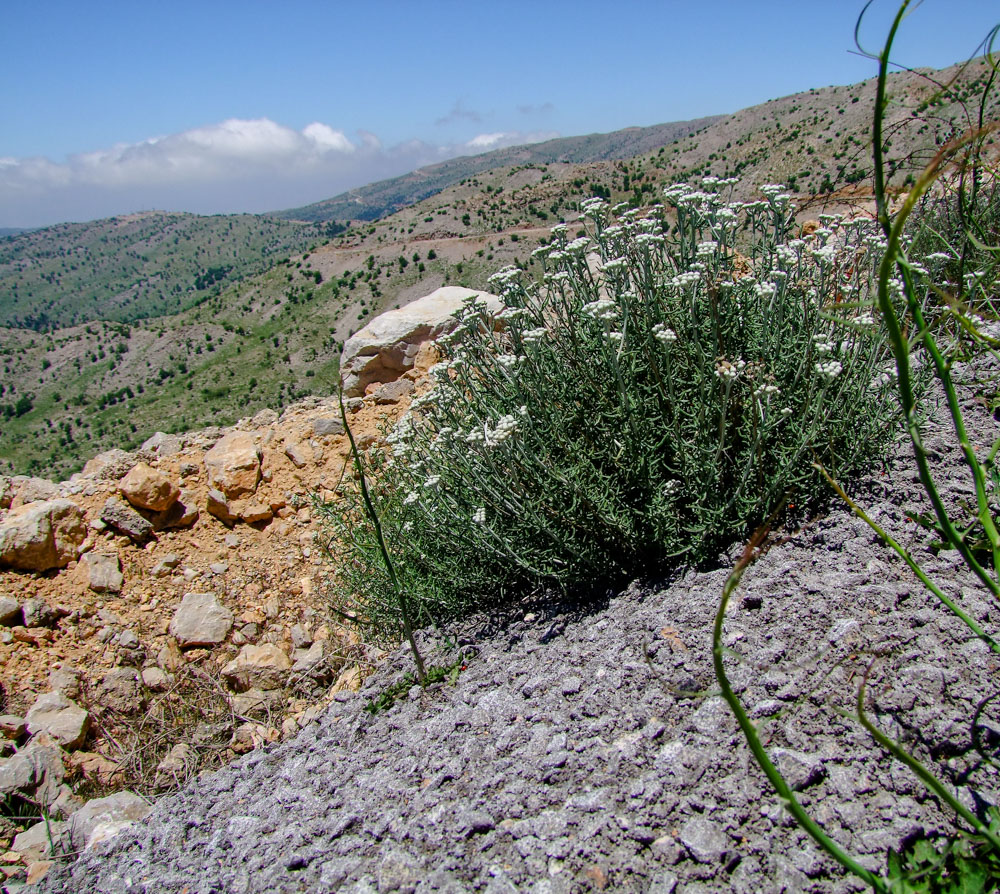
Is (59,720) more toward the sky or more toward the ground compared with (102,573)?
more toward the ground

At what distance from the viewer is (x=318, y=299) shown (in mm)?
96812

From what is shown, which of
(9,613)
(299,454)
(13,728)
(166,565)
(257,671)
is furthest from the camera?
(299,454)

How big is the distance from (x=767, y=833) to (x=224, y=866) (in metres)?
2.06

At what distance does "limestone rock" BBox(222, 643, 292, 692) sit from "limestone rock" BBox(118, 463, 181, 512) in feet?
7.13

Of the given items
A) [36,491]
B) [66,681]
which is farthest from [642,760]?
[36,491]

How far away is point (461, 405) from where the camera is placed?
4441mm

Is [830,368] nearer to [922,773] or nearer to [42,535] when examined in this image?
[922,773]

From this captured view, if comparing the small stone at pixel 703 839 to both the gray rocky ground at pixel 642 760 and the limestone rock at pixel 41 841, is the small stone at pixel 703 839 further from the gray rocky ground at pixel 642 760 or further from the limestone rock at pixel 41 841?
the limestone rock at pixel 41 841

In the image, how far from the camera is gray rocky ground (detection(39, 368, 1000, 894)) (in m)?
1.82

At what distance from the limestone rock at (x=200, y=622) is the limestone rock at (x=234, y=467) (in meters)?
1.34

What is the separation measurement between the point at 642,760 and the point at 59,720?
4.32 meters

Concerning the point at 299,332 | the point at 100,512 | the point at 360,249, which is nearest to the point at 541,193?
the point at 360,249

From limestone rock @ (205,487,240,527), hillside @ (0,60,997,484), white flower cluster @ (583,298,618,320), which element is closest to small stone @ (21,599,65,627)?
limestone rock @ (205,487,240,527)

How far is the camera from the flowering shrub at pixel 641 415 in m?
3.38
